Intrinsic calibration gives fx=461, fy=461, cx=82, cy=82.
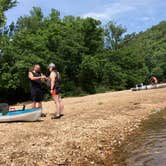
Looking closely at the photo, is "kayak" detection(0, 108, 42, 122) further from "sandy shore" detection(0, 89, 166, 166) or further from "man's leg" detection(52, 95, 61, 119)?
"man's leg" detection(52, 95, 61, 119)

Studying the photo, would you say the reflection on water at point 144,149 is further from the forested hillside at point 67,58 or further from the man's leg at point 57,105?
the forested hillside at point 67,58

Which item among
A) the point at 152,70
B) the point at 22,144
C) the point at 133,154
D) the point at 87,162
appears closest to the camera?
the point at 87,162

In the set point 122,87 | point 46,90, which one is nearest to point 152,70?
point 122,87

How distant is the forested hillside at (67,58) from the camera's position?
1789 inches

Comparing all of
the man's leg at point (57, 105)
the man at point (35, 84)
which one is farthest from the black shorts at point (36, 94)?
the man's leg at point (57, 105)

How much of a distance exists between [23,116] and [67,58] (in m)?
34.7

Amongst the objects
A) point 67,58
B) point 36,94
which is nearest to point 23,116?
point 36,94

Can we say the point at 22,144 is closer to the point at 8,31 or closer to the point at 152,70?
the point at 8,31

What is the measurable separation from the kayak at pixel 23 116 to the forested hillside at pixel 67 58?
26706 mm

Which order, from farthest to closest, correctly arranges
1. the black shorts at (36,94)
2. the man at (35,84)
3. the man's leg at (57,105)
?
the black shorts at (36,94) → the man at (35,84) → the man's leg at (57,105)

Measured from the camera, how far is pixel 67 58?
166ft

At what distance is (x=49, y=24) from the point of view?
174 feet

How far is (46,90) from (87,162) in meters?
36.1

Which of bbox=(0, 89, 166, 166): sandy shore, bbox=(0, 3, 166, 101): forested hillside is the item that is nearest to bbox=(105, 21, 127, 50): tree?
bbox=(0, 3, 166, 101): forested hillside
